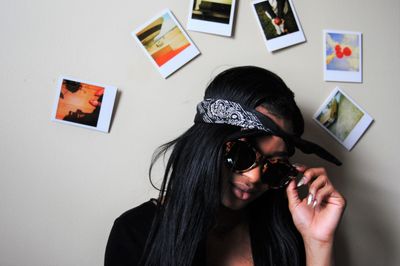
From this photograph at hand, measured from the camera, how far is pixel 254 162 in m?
0.88

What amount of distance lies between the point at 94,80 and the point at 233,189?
0.53 meters

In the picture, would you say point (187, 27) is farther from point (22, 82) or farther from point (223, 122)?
point (22, 82)

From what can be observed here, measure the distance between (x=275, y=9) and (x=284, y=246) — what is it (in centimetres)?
75

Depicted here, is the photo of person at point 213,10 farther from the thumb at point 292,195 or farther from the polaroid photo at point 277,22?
the thumb at point 292,195

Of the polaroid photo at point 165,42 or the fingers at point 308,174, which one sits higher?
the polaroid photo at point 165,42

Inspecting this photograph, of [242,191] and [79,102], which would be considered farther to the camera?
[79,102]

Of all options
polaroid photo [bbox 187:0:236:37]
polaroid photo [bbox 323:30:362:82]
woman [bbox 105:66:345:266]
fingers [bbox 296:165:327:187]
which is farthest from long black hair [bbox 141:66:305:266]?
polaroid photo [bbox 323:30:362:82]

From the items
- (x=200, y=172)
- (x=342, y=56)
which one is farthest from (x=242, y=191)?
(x=342, y=56)

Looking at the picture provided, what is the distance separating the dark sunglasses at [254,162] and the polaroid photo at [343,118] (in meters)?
0.37

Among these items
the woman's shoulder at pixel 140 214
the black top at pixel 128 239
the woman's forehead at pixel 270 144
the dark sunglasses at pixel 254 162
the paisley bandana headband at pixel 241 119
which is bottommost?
the black top at pixel 128 239

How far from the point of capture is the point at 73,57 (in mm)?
1068

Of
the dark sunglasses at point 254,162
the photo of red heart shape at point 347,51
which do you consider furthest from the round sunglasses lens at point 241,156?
the photo of red heart shape at point 347,51

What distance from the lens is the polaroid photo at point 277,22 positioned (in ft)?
3.77

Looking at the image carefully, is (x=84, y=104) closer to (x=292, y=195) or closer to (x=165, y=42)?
(x=165, y=42)
